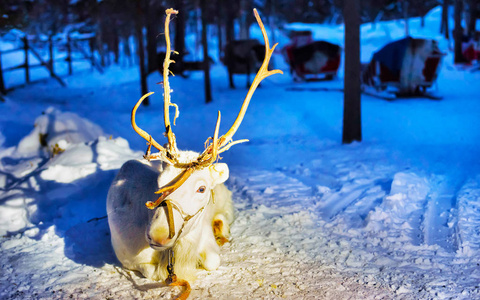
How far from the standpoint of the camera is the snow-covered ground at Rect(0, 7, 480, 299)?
3613 millimetres

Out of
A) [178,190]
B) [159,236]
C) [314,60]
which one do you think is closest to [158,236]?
[159,236]

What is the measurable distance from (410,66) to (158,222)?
1306 centimetres

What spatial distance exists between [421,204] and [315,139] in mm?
4227

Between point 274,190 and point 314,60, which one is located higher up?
point 314,60

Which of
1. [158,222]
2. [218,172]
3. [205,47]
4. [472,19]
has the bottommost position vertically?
[158,222]

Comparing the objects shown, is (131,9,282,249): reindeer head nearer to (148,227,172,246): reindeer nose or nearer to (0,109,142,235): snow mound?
(148,227,172,246): reindeer nose

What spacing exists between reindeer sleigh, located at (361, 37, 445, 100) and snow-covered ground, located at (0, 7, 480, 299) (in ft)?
11.0

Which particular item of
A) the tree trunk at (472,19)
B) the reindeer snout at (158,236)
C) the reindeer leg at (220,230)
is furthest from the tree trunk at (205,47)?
the tree trunk at (472,19)

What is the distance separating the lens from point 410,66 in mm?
14016

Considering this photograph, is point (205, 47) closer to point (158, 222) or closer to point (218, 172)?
point (218, 172)

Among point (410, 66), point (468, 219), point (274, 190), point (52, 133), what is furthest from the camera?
point (410, 66)

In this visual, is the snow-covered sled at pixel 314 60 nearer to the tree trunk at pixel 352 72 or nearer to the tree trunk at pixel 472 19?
the tree trunk at pixel 472 19

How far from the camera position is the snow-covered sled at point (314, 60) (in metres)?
18.6

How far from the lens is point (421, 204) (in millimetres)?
5344
